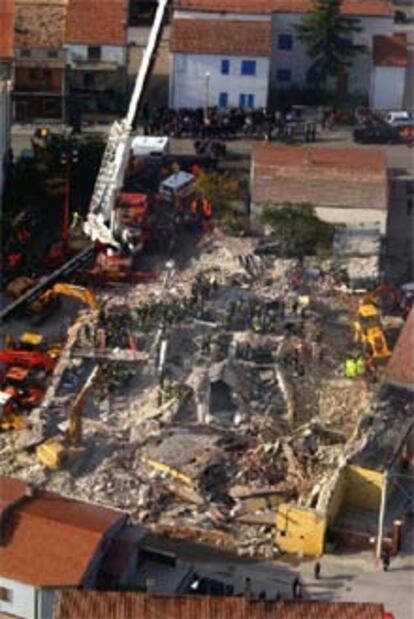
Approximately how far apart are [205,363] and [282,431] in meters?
1.75

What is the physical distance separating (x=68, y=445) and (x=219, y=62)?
13.0 m

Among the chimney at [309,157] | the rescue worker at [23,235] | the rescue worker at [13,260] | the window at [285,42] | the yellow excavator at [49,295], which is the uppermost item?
the window at [285,42]

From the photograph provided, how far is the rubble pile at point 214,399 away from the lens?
77.2ft

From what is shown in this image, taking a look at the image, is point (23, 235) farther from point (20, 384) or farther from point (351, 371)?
point (351, 371)

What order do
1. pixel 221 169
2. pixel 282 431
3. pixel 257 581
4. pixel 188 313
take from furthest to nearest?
pixel 221 169 → pixel 188 313 → pixel 282 431 → pixel 257 581

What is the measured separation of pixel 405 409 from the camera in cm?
2488

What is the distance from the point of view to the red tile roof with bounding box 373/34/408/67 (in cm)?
3606

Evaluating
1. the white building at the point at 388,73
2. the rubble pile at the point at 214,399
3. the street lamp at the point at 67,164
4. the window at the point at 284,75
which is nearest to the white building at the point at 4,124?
the street lamp at the point at 67,164

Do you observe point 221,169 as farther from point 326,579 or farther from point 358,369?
point 326,579

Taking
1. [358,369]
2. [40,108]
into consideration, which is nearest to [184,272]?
[358,369]

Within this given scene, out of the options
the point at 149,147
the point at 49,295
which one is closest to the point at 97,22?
the point at 149,147

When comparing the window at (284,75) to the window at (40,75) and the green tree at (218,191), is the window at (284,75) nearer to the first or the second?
the window at (40,75)

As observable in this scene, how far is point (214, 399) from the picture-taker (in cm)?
2528

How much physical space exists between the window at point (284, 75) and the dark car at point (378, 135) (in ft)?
8.37
